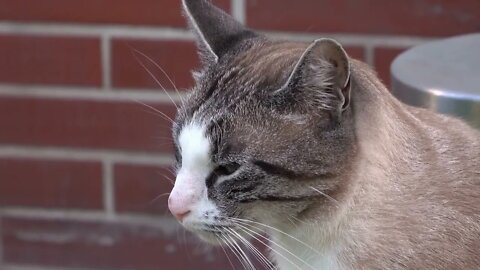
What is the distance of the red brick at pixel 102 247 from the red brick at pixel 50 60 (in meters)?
0.34

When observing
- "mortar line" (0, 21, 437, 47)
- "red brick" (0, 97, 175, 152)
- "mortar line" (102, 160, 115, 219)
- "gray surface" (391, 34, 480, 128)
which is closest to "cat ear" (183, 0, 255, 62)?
"gray surface" (391, 34, 480, 128)

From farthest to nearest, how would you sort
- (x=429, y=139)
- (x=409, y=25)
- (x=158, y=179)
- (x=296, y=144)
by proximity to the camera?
(x=158, y=179), (x=409, y=25), (x=429, y=139), (x=296, y=144)

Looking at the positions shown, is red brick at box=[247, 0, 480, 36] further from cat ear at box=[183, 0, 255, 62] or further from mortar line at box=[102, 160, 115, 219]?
cat ear at box=[183, 0, 255, 62]

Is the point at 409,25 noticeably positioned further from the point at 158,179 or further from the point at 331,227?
the point at 331,227

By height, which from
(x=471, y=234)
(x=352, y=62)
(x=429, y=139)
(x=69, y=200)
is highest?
(x=352, y=62)

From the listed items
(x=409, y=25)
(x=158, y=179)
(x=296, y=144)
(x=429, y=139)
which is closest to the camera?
(x=296, y=144)

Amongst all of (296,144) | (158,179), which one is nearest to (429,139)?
(296,144)

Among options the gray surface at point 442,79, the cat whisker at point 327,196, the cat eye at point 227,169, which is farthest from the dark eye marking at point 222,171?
the gray surface at point 442,79

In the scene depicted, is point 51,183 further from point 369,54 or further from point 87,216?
point 369,54

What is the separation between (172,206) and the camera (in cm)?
132

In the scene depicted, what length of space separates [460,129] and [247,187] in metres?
0.36

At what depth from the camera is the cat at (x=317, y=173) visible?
130 cm

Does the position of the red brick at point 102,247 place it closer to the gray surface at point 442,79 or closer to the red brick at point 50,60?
the red brick at point 50,60

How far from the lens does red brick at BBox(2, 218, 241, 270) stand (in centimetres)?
240
